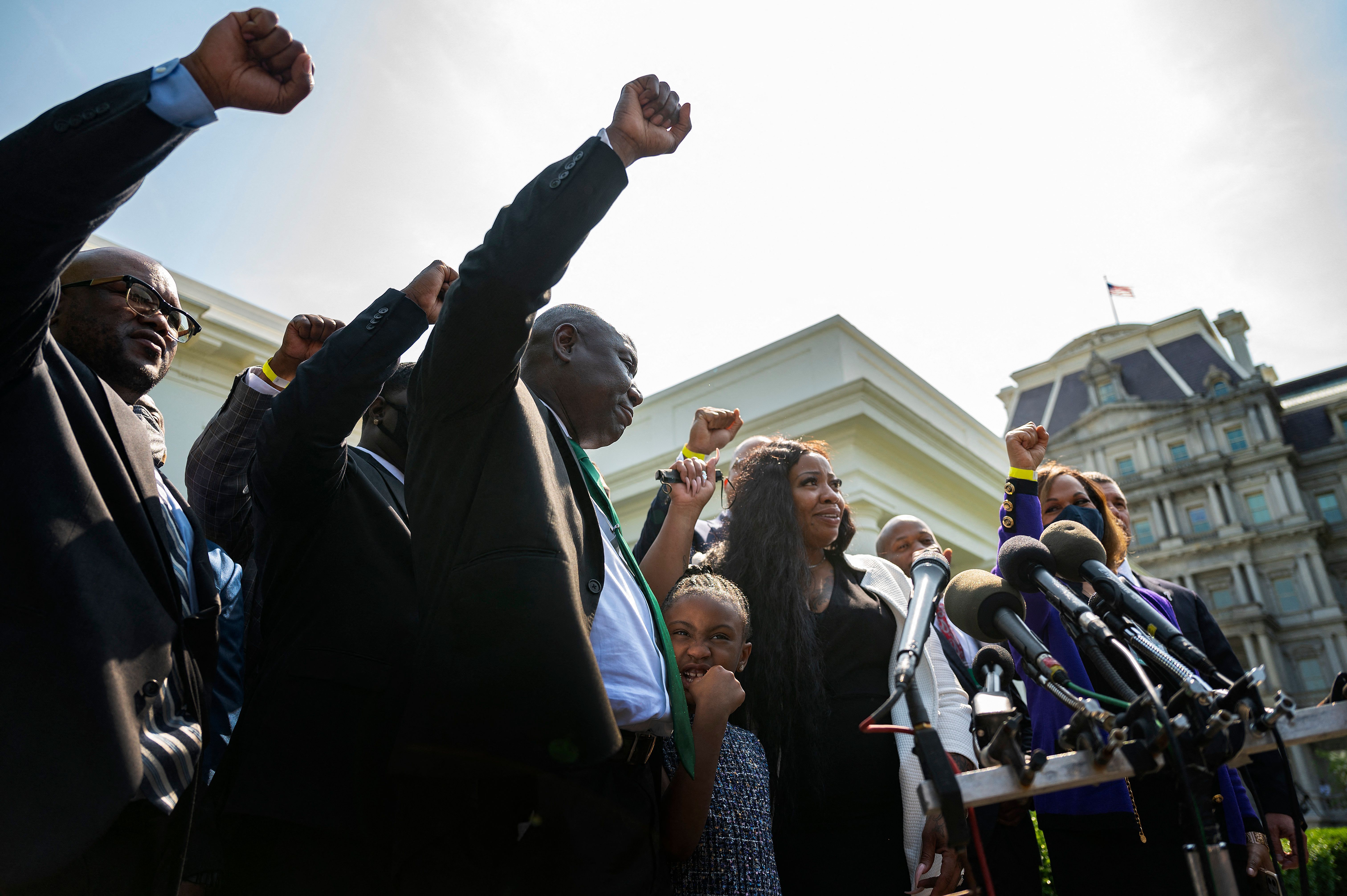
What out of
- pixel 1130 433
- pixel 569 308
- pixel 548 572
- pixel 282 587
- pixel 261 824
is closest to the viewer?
pixel 548 572

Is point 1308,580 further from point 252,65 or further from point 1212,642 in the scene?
point 252,65

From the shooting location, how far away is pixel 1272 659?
31.9 m

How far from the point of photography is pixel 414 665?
1.37 metres

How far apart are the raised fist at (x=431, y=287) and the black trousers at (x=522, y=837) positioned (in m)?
1.10

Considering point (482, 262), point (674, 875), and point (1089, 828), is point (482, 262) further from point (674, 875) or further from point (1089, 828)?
point (1089, 828)

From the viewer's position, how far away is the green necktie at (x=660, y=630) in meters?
1.69

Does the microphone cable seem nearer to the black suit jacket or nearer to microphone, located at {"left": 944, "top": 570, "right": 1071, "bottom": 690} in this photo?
microphone, located at {"left": 944, "top": 570, "right": 1071, "bottom": 690}

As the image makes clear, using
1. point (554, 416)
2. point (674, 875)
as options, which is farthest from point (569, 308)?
point (674, 875)

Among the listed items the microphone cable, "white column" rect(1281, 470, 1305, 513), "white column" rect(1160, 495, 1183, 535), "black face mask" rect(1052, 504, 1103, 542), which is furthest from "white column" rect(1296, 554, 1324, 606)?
the microphone cable

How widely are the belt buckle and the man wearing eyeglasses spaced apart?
0.81 meters

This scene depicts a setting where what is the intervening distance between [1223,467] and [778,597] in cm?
4003

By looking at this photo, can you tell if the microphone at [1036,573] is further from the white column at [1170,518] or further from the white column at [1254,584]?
the white column at [1170,518]

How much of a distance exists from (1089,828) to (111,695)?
109 inches

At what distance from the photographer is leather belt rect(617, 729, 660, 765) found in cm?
161
